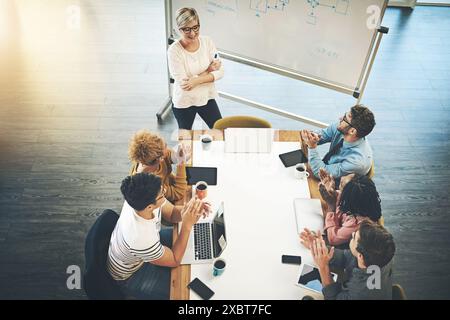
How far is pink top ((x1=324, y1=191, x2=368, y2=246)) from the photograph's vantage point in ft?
7.88

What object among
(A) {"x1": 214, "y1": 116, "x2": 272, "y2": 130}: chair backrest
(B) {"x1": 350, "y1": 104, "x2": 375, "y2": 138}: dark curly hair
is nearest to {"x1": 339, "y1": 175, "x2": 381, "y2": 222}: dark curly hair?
(B) {"x1": 350, "y1": 104, "x2": 375, "y2": 138}: dark curly hair

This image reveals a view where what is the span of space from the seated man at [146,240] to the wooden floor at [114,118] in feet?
2.87

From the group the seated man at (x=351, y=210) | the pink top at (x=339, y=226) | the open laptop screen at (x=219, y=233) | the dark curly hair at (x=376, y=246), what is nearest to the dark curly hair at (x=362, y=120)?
the seated man at (x=351, y=210)

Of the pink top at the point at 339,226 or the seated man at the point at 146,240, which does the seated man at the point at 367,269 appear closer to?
the pink top at the point at 339,226

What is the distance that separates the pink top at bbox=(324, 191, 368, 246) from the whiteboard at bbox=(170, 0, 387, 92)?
1.46 m

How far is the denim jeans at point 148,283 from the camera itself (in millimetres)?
2411

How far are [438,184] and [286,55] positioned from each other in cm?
184

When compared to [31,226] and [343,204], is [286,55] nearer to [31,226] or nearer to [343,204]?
[343,204]

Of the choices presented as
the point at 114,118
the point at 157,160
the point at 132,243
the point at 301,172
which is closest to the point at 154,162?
the point at 157,160

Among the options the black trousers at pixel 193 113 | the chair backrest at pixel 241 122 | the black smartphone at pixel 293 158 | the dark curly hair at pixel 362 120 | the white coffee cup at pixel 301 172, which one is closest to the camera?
the dark curly hair at pixel 362 120

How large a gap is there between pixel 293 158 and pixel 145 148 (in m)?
1.04

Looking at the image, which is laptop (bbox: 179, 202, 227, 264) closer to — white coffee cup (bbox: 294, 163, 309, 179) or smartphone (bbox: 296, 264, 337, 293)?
smartphone (bbox: 296, 264, 337, 293)

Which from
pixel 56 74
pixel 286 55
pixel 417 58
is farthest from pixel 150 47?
pixel 417 58

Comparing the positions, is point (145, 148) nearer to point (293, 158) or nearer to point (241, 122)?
point (241, 122)
